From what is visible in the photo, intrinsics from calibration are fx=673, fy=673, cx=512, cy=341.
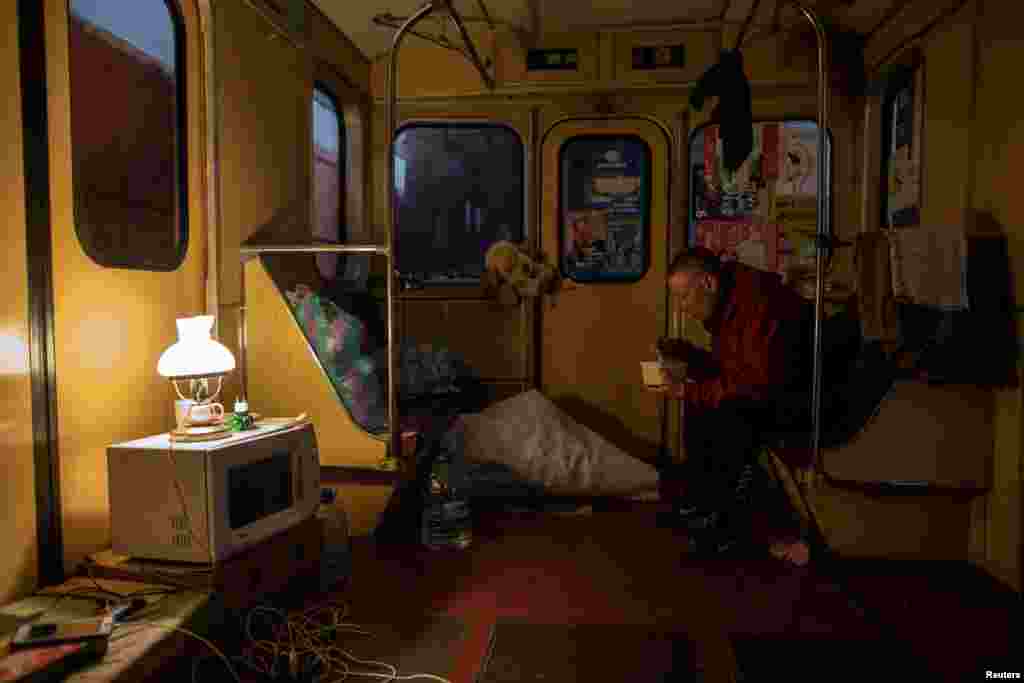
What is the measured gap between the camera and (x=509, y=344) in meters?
4.91

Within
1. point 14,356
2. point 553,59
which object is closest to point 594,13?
point 553,59

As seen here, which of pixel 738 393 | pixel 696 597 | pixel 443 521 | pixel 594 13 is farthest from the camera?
pixel 594 13

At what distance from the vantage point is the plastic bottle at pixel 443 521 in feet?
10.6

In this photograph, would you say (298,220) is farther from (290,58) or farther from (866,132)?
(866,132)

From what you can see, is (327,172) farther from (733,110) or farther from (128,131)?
(733,110)

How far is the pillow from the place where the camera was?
12.6 feet

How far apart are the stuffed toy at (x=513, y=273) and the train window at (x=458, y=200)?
0.56ft

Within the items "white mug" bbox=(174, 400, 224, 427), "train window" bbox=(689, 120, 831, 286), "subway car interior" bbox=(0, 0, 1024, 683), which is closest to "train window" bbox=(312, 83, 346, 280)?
"subway car interior" bbox=(0, 0, 1024, 683)

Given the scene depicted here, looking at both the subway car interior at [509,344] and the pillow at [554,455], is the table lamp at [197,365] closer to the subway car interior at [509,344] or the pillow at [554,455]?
the subway car interior at [509,344]

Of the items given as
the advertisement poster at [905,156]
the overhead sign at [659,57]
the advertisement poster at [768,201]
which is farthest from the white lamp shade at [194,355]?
Answer: the advertisement poster at [905,156]

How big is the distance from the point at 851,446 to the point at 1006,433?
618 mm

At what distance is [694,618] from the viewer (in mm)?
2443

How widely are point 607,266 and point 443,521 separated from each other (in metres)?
2.32

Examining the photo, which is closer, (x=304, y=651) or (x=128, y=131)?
(x=304, y=651)
